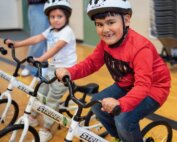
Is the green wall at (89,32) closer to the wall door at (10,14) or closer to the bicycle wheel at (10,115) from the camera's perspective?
the wall door at (10,14)

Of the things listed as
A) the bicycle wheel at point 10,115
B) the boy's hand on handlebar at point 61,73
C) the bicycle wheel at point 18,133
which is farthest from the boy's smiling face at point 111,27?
the bicycle wheel at point 10,115

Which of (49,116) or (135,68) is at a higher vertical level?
(135,68)

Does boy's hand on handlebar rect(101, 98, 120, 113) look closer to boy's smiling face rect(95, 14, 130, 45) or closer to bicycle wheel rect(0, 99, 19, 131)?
boy's smiling face rect(95, 14, 130, 45)

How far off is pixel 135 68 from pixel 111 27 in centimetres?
24

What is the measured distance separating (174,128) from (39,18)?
2054 millimetres

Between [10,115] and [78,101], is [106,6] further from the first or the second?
[10,115]

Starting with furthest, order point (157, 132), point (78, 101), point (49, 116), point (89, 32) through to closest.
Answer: point (89, 32) < point (157, 132) < point (49, 116) < point (78, 101)

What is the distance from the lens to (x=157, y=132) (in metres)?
2.25

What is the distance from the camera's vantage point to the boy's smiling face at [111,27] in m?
1.66

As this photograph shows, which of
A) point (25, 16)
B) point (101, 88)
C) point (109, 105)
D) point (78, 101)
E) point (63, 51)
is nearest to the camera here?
point (109, 105)

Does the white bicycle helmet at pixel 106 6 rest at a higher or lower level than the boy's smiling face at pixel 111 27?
higher

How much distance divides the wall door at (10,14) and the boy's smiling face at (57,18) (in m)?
6.43

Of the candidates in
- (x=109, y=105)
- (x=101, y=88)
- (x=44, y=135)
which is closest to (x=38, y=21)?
(x=101, y=88)

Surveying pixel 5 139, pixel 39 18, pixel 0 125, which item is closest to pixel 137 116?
pixel 5 139
